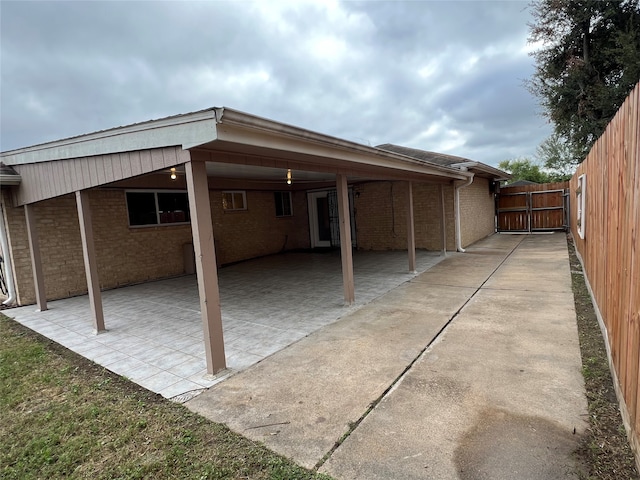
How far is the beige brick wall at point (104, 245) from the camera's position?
6.68m

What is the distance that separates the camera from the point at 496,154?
37.7 metres

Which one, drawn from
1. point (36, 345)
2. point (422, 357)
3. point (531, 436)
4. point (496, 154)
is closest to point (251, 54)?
point (36, 345)

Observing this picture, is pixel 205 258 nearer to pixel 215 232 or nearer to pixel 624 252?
pixel 624 252

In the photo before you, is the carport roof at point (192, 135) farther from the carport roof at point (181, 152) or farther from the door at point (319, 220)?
the door at point (319, 220)

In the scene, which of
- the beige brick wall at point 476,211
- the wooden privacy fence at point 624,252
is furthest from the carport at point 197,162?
the beige brick wall at point 476,211

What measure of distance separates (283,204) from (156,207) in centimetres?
503

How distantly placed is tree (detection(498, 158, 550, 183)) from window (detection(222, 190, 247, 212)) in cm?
2372

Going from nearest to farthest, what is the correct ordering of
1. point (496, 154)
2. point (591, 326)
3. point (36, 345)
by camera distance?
point (591, 326) → point (36, 345) → point (496, 154)

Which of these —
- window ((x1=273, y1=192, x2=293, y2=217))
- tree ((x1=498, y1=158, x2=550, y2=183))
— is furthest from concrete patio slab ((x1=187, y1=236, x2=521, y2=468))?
tree ((x1=498, y1=158, x2=550, y2=183))

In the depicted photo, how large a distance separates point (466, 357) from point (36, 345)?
5.38 meters

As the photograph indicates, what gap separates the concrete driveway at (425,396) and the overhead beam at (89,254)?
2819 millimetres

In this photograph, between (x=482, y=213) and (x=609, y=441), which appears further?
(x=482, y=213)

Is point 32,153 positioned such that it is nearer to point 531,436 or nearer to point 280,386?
point 280,386

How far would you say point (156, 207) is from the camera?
8.55 m
